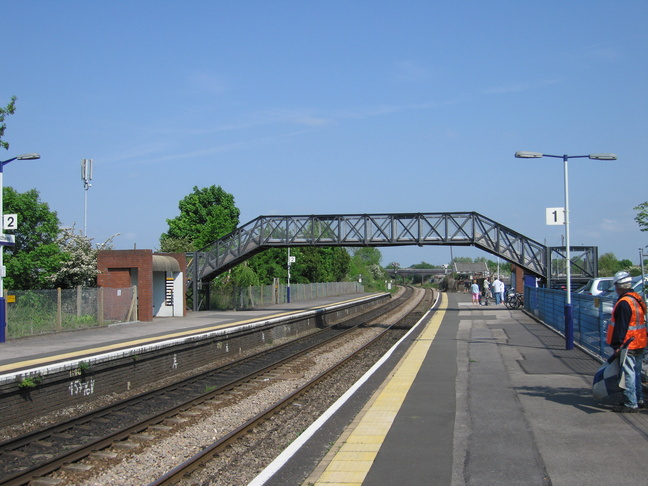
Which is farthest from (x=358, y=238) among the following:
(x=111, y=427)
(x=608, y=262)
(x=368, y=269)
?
(x=368, y=269)

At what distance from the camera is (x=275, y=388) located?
13.8m

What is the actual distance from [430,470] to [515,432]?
1.83m

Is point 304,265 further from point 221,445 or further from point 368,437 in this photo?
point 368,437

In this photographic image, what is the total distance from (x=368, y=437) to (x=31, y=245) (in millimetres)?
22623

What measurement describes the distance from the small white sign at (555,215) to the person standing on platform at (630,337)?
8618mm

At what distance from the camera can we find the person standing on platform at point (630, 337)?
26.7 feet

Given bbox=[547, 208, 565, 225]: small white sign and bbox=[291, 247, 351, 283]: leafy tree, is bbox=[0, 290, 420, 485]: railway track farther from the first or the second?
bbox=[291, 247, 351, 283]: leafy tree

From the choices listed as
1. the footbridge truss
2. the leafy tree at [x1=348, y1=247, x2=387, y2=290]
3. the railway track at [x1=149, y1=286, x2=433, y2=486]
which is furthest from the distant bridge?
the leafy tree at [x1=348, y1=247, x2=387, y2=290]

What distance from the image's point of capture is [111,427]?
10.1 metres

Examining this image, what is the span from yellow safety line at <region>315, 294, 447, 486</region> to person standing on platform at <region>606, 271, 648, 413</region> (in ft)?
9.81

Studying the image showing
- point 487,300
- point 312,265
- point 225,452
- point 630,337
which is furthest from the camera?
point 312,265

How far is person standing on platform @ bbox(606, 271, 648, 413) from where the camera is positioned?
814 centimetres

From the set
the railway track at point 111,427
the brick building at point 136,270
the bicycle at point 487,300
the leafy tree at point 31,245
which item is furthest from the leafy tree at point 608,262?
the railway track at point 111,427

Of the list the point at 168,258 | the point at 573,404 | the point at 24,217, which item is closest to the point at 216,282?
the point at 168,258
